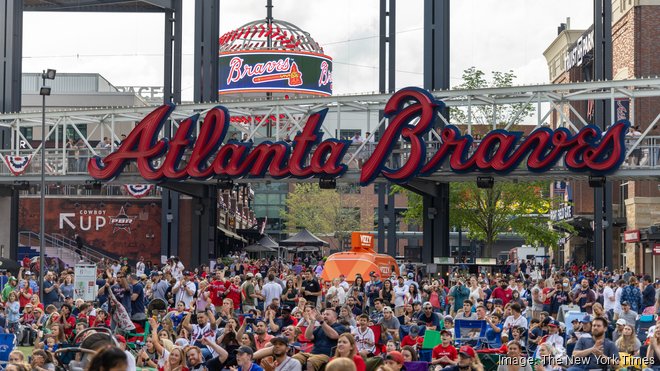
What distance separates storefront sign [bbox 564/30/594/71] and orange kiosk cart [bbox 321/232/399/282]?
40.6 meters

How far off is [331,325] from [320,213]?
102 metres

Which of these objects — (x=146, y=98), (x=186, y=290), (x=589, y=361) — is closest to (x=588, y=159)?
(x=186, y=290)

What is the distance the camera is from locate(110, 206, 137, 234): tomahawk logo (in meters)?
66.3

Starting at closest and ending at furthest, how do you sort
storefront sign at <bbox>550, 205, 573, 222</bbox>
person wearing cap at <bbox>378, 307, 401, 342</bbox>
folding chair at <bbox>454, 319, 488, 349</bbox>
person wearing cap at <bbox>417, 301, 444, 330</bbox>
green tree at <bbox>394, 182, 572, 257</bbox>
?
person wearing cap at <bbox>378, 307, 401, 342</bbox>, folding chair at <bbox>454, 319, 488, 349</bbox>, person wearing cap at <bbox>417, 301, 444, 330</bbox>, green tree at <bbox>394, 182, 572, 257</bbox>, storefront sign at <bbox>550, 205, 573, 222</bbox>

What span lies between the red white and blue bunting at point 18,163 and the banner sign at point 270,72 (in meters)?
33.6

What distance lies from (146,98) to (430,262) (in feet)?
178

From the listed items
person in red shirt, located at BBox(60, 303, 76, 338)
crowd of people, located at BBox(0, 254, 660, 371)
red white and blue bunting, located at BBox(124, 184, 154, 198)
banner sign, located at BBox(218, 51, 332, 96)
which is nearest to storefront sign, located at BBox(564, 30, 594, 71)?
banner sign, located at BBox(218, 51, 332, 96)

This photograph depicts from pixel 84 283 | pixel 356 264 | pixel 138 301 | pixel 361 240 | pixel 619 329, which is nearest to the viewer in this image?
pixel 619 329

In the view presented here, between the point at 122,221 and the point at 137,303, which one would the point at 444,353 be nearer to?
the point at 137,303

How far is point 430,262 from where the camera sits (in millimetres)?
50219

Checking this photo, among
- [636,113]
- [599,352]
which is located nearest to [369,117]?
[636,113]

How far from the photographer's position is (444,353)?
20.8 metres

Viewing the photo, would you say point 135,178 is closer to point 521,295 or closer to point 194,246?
point 194,246

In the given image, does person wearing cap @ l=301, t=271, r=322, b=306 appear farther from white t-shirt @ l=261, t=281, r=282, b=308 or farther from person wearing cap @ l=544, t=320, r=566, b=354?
person wearing cap @ l=544, t=320, r=566, b=354
